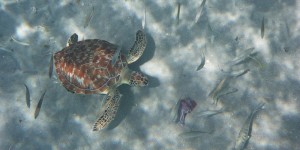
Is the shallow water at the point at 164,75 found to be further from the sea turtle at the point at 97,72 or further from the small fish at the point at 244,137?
the sea turtle at the point at 97,72

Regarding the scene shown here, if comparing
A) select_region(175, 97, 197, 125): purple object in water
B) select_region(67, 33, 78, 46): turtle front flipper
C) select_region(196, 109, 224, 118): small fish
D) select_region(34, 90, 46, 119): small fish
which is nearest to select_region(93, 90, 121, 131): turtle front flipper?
select_region(34, 90, 46, 119): small fish

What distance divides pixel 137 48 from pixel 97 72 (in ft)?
3.19

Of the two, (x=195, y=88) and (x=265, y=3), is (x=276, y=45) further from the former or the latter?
(x=195, y=88)

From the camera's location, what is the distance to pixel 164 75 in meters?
5.09

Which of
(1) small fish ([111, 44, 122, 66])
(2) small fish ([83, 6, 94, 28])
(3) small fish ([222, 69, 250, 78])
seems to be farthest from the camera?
(2) small fish ([83, 6, 94, 28])

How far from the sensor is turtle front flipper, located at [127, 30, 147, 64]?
497 centimetres

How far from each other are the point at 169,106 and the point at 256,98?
1670 millimetres

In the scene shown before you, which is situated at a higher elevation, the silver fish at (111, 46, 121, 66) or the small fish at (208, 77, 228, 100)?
the silver fish at (111, 46, 121, 66)

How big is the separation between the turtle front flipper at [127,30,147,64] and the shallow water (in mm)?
292

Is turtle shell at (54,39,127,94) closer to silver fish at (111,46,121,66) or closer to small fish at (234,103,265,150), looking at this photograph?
silver fish at (111,46,121,66)

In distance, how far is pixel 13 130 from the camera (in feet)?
15.7

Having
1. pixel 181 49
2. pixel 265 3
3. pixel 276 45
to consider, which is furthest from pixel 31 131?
pixel 265 3

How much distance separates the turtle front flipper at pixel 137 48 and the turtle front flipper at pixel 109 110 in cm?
75

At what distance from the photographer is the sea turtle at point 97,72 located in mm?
4582
